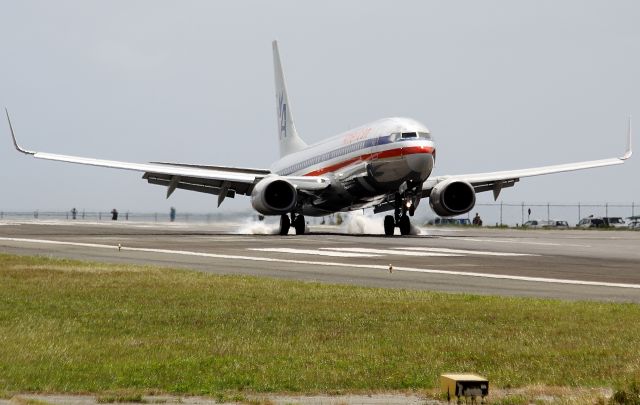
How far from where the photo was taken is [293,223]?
5753 cm

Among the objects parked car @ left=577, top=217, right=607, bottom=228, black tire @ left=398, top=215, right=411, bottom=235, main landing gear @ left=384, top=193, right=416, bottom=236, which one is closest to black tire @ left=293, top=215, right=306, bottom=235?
main landing gear @ left=384, top=193, right=416, bottom=236

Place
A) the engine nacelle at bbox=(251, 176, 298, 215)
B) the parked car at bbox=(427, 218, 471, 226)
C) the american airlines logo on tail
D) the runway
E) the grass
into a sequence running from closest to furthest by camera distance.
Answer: the grass, the runway, the engine nacelle at bbox=(251, 176, 298, 215), the american airlines logo on tail, the parked car at bbox=(427, 218, 471, 226)

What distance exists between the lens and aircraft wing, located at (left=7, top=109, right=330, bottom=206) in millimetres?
53906

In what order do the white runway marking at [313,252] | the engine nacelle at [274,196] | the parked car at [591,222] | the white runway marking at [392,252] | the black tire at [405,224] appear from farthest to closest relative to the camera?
the parked car at [591,222] → the black tire at [405,224] → the engine nacelle at [274,196] → the white runway marking at [392,252] → the white runway marking at [313,252]

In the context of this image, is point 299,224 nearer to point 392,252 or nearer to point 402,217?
point 402,217

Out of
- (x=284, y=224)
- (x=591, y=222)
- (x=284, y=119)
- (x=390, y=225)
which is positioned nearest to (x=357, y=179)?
(x=390, y=225)

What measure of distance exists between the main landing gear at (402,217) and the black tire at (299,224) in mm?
5738

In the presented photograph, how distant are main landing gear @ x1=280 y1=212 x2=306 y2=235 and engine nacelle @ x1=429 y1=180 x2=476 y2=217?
8096mm

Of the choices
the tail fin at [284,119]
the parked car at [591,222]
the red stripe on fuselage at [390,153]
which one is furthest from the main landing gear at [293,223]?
the parked car at [591,222]

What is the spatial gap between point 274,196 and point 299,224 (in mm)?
5078

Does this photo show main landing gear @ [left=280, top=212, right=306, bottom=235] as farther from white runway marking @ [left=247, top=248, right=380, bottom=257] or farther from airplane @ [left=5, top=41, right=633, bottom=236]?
white runway marking @ [left=247, top=248, right=380, bottom=257]

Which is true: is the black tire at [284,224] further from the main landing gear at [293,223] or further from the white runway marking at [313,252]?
the white runway marking at [313,252]

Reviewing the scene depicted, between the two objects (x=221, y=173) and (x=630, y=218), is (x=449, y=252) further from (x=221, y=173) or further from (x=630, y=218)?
(x=630, y=218)

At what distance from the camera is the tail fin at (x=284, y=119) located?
2864 inches
